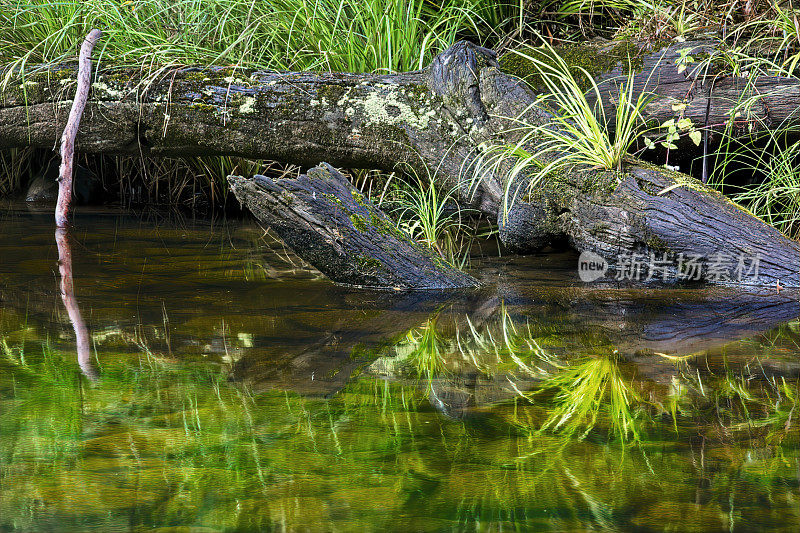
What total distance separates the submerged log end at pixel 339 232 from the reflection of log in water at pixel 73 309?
0.73 m

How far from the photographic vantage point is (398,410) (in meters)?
1.57

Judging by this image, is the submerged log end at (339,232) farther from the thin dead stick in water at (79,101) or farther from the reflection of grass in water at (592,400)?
the thin dead stick in water at (79,101)

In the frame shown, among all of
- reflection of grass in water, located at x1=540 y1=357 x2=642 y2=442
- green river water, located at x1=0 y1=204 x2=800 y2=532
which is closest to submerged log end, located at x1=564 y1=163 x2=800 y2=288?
green river water, located at x1=0 y1=204 x2=800 y2=532

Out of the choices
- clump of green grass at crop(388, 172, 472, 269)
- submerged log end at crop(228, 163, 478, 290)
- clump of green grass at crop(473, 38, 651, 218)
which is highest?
clump of green grass at crop(473, 38, 651, 218)

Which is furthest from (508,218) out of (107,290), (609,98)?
(107,290)

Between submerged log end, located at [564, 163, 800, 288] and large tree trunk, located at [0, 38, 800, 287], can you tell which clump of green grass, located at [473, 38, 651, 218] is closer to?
large tree trunk, located at [0, 38, 800, 287]

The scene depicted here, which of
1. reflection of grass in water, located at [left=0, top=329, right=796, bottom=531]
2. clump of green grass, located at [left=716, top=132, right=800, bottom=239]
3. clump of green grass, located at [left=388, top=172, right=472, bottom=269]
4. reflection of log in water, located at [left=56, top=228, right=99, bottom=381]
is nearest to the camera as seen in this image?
reflection of grass in water, located at [left=0, top=329, right=796, bottom=531]

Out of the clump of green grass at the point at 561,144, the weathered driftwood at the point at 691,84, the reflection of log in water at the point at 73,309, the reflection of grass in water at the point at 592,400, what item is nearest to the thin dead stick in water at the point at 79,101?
the reflection of log in water at the point at 73,309

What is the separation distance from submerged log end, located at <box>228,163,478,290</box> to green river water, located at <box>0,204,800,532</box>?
0.13 metres

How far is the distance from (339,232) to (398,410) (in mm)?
1330

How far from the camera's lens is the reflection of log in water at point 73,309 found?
1.86 meters

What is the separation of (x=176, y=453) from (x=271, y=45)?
12.4 feet

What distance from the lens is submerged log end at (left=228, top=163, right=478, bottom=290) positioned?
9.08 ft

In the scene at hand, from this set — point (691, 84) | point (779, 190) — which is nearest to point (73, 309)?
point (691, 84)
